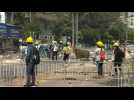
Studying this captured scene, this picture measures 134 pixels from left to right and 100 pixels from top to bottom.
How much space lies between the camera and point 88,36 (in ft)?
249

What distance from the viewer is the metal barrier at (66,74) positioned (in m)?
18.6

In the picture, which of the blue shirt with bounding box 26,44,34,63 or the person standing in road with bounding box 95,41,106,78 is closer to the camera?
the blue shirt with bounding box 26,44,34,63

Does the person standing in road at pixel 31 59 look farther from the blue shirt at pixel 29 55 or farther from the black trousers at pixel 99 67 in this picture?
the black trousers at pixel 99 67

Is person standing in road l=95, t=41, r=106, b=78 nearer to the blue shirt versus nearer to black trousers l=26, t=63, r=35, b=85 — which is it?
black trousers l=26, t=63, r=35, b=85

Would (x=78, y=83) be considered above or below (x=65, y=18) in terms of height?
below

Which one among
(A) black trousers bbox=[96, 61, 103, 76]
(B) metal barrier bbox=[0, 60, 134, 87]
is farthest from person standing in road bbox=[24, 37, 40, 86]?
(A) black trousers bbox=[96, 61, 103, 76]

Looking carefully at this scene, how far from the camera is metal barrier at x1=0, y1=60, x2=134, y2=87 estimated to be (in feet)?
61.0

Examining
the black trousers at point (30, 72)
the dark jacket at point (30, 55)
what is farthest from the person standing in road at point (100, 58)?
the dark jacket at point (30, 55)

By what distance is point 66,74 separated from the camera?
66.7ft
